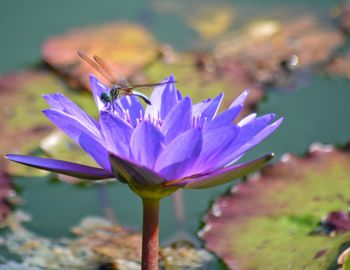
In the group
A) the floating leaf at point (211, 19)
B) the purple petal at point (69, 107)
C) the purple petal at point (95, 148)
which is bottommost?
the purple petal at point (95, 148)

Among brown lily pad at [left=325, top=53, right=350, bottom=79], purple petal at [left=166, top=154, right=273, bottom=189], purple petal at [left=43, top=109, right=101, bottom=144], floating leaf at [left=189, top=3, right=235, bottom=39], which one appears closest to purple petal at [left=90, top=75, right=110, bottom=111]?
purple petal at [left=43, top=109, right=101, bottom=144]

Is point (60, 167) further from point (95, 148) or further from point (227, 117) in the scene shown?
point (227, 117)

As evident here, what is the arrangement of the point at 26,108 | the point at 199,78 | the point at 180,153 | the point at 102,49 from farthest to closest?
the point at 102,49, the point at 199,78, the point at 26,108, the point at 180,153

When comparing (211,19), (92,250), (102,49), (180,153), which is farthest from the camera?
(211,19)

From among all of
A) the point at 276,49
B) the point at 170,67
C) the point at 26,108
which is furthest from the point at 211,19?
the point at 26,108

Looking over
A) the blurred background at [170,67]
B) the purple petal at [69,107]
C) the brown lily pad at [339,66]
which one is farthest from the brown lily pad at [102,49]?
the purple petal at [69,107]

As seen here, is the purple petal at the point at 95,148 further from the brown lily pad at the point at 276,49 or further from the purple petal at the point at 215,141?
the brown lily pad at the point at 276,49

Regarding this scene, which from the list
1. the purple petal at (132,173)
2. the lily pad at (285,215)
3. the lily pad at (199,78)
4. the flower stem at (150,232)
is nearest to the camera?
the purple petal at (132,173)

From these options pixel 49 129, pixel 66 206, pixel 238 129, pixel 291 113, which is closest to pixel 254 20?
pixel 291 113
